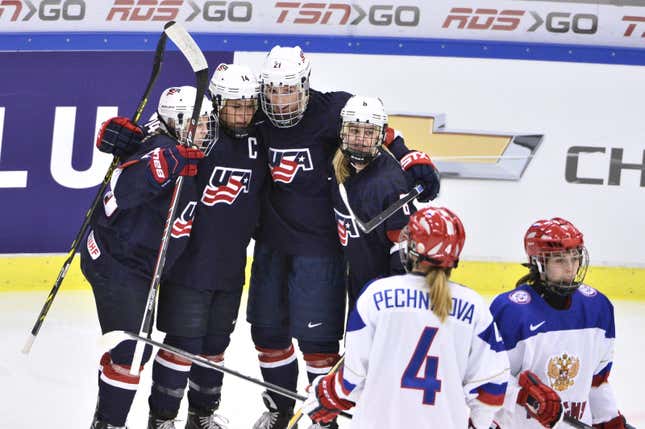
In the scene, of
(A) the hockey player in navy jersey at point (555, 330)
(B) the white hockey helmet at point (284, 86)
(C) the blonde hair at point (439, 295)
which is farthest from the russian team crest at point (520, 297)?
(B) the white hockey helmet at point (284, 86)

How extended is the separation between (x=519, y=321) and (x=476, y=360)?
29 cm

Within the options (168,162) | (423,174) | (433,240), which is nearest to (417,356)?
(433,240)

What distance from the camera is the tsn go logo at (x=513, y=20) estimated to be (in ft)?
19.2

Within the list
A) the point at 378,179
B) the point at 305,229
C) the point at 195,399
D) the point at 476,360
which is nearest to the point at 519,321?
the point at 476,360

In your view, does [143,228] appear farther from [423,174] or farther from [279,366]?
[423,174]

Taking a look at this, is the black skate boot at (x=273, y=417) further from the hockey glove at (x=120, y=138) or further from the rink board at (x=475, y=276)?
the rink board at (x=475, y=276)

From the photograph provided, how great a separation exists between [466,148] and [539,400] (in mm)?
3073

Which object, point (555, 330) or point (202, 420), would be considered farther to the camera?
point (202, 420)

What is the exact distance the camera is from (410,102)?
5848 millimetres

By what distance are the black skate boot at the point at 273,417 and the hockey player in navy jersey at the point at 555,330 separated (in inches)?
47.3

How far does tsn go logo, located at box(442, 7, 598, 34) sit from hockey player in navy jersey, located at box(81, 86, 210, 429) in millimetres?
2441

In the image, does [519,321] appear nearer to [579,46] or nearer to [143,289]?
[143,289]

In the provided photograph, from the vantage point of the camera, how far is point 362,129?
141 inches

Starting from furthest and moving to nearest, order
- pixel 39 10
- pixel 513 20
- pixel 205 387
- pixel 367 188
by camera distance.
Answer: pixel 513 20 → pixel 39 10 → pixel 205 387 → pixel 367 188
